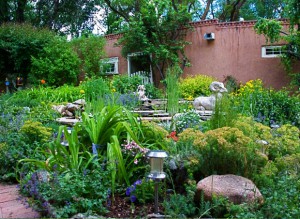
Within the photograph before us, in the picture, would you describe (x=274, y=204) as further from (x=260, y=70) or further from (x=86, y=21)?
(x=86, y=21)

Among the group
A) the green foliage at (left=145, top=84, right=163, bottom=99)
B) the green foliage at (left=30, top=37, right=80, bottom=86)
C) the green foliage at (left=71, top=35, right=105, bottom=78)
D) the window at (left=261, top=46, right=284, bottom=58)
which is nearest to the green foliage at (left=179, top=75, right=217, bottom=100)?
the green foliage at (left=145, top=84, right=163, bottom=99)

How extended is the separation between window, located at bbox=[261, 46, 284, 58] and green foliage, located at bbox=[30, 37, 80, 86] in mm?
6284

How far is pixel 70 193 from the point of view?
97.0 inches

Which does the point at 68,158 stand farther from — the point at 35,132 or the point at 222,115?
the point at 222,115

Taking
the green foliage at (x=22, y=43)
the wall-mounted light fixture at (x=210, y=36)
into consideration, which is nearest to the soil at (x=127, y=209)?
the wall-mounted light fixture at (x=210, y=36)

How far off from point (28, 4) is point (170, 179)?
63.1 feet

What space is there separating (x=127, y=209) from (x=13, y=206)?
99cm

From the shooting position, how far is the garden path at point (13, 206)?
253 centimetres

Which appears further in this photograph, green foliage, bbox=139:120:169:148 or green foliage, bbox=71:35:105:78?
green foliage, bbox=71:35:105:78

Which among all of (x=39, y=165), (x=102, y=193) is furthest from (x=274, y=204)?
(x=39, y=165)

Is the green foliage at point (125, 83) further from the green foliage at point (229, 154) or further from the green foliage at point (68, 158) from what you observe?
the green foliage at point (229, 154)

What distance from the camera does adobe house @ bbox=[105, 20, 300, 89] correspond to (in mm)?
10352

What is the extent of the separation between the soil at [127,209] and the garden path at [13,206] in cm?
58

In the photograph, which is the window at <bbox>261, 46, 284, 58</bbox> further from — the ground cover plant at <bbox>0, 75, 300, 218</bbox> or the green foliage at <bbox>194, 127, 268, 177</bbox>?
the green foliage at <bbox>194, 127, 268, 177</bbox>
